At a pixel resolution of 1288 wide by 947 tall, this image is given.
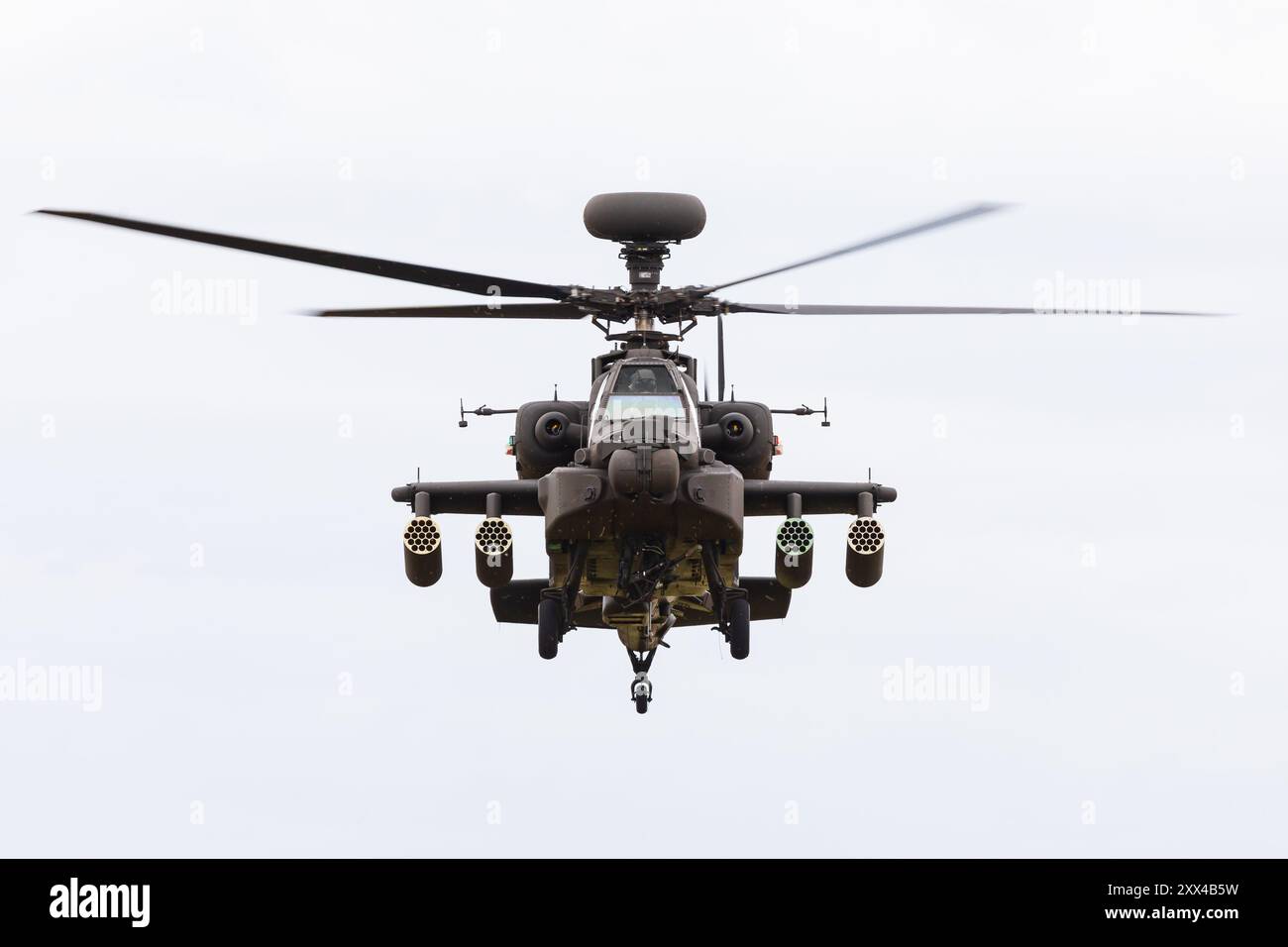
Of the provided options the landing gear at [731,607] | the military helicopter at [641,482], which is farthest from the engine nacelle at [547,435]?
the landing gear at [731,607]

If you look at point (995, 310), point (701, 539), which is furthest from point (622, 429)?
point (995, 310)

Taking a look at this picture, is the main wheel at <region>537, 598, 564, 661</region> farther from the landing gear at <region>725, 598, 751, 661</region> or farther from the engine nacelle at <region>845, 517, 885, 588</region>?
the engine nacelle at <region>845, 517, 885, 588</region>

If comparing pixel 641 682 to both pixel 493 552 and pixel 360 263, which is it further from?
pixel 360 263

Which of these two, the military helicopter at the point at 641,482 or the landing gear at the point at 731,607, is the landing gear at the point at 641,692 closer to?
the military helicopter at the point at 641,482

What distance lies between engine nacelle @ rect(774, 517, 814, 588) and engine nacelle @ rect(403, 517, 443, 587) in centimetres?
491

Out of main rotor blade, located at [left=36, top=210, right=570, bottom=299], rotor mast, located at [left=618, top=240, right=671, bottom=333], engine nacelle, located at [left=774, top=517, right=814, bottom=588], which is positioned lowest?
engine nacelle, located at [left=774, top=517, right=814, bottom=588]

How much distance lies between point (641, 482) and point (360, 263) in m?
4.65

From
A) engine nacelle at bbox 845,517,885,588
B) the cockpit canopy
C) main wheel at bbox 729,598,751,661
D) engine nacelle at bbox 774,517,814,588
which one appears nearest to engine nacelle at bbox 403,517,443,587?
the cockpit canopy

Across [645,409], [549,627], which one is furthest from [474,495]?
[645,409]

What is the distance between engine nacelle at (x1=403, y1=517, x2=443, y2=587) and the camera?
2928 cm

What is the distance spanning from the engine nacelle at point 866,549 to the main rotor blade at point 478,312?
513cm

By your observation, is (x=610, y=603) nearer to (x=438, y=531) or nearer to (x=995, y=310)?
(x=438, y=531)

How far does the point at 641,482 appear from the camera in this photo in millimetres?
26672

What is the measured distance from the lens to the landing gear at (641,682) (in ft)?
99.6
